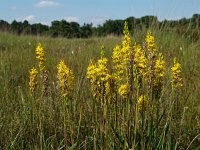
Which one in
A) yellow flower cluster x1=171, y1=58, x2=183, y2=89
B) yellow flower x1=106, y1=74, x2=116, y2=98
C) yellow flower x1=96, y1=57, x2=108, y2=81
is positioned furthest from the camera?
yellow flower cluster x1=171, y1=58, x2=183, y2=89

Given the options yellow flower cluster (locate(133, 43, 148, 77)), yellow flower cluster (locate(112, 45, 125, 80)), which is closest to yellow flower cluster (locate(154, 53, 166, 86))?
yellow flower cluster (locate(133, 43, 148, 77))

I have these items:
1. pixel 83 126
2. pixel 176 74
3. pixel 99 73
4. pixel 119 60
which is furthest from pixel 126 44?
pixel 83 126

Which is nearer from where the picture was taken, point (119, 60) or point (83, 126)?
point (119, 60)

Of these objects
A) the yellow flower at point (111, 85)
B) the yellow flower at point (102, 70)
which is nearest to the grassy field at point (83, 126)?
the yellow flower at point (111, 85)

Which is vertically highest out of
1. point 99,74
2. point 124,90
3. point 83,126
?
point 99,74

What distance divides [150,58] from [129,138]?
472mm

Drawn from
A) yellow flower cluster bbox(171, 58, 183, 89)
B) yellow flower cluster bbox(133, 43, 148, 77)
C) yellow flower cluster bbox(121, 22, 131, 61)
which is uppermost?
yellow flower cluster bbox(121, 22, 131, 61)

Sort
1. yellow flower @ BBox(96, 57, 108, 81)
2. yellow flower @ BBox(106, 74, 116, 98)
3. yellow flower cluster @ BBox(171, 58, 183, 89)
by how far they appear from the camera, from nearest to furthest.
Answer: yellow flower @ BBox(96, 57, 108, 81), yellow flower @ BBox(106, 74, 116, 98), yellow flower cluster @ BBox(171, 58, 183, 89)

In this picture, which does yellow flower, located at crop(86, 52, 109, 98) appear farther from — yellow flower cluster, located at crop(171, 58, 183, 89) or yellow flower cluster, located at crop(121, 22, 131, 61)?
yellow flower cluster, located at crop(171, 58, 183, 89)

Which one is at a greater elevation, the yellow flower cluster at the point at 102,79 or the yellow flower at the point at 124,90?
the yellow flower cluster at the point at 102,79

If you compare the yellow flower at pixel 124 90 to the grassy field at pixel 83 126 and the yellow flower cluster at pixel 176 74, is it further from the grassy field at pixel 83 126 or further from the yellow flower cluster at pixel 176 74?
the yellow flower cluster at pixel 176 74

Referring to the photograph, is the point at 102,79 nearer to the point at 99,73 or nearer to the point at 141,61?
the point at 99,73

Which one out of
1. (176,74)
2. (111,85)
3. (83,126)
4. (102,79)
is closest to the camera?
(102,79)

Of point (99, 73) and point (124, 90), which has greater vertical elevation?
point (99, 73)
